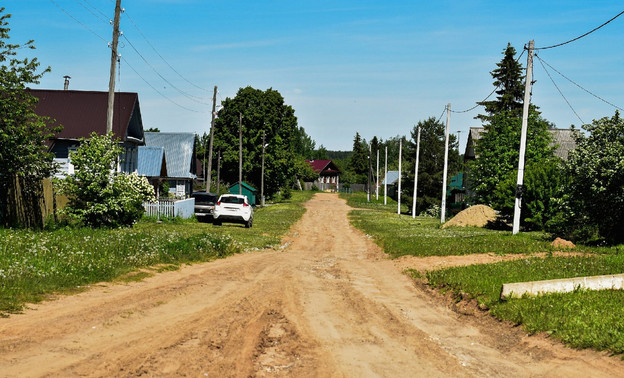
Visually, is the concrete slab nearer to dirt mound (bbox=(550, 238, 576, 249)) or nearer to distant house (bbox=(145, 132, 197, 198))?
dirt mound (bbox=(550, 238, 576, 249))

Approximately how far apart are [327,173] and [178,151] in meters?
90.2

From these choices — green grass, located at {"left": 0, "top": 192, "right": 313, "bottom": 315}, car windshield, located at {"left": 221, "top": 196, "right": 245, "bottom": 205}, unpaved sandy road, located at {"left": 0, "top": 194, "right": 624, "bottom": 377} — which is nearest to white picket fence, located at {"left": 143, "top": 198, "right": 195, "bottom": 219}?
car windshield, located at {"left": 221, "top": 196, "right": 245, "bottom": 205}

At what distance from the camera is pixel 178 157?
5488 centimetres

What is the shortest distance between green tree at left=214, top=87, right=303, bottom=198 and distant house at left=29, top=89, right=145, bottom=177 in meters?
28.3

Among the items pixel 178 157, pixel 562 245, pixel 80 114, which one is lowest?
pixel 562 245

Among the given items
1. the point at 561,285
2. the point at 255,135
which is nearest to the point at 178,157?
the point at 255,135

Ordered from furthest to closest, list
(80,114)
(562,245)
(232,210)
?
(80,114) → (232,210) → (562,245)

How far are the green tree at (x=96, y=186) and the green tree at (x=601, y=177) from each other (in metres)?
16.6

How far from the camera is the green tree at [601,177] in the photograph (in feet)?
63.3

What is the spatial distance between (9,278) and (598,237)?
2095 cm

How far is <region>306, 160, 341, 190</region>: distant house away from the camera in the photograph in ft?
456

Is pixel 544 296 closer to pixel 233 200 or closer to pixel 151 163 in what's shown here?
pixel 233 200

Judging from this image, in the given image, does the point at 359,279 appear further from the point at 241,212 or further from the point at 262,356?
the point at 241,212

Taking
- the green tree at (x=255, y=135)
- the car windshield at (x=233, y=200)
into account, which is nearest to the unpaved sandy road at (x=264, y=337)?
the car windshield at (x=233, y=200)
